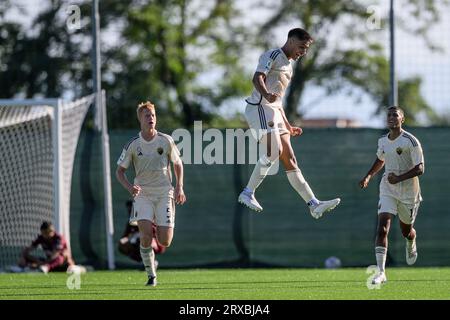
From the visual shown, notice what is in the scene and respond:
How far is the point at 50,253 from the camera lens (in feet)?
65.3

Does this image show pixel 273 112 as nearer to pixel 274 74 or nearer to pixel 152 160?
pixel 274 74

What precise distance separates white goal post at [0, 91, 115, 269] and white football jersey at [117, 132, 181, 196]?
19.5 ft

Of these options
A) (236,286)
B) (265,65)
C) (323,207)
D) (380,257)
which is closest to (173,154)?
(265,65)

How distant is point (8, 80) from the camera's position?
35969 mm

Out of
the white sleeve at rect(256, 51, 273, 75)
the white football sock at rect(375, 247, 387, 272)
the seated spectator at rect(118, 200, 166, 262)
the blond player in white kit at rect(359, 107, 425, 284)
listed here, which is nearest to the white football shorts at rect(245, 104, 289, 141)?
the white sleeve at rect(256, 51, 273, 75)

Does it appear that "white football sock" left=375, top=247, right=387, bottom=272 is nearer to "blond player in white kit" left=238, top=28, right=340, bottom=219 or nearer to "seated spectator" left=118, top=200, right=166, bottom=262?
"blond player in white kit" left=238, top=28, right=340, bottom=219

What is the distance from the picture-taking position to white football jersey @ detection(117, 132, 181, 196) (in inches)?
565

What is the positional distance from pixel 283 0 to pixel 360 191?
64.7ft

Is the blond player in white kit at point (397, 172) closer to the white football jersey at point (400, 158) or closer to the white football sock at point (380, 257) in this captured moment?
the white football jersey at point (400, 158)

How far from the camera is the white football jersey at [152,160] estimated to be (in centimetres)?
1436

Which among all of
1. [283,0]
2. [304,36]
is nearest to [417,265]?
[304,36]

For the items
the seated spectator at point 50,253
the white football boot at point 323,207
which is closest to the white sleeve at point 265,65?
the white football boot at point 323,207

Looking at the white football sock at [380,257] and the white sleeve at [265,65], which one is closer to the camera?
the white sleeve at [265,65]
